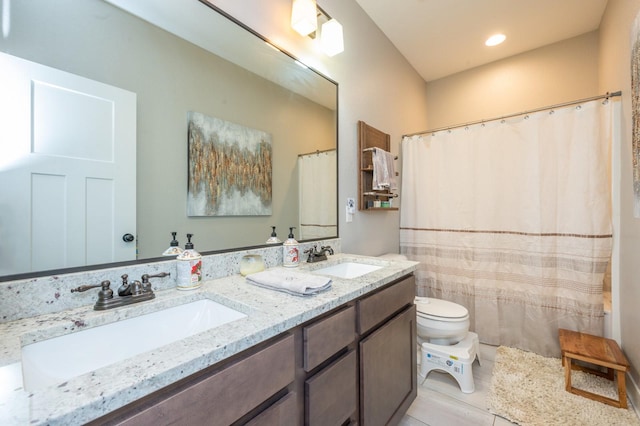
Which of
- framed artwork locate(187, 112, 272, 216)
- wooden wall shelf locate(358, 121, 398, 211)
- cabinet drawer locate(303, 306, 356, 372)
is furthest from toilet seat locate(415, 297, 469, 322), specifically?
framed artwork locate(187, 112, 272, 216)

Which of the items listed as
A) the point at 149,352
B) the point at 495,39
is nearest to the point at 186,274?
the point at 149,352

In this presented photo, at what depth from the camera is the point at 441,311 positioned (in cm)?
186

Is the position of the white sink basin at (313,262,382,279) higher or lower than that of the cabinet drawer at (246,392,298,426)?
higher

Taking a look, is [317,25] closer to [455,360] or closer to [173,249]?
[173,249]

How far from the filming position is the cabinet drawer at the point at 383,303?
1.08m

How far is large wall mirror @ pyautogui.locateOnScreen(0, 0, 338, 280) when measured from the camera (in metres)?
0.76

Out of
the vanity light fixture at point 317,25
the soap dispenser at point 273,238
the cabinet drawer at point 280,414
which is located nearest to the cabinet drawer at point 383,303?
the cabinet drawer at point 280,414

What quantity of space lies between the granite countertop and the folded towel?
0.02 m

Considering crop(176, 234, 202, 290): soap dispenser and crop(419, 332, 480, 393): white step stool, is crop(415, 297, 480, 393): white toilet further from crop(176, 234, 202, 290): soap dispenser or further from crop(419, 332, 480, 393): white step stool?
crop(176, 234, 202, 290): soap dispenser

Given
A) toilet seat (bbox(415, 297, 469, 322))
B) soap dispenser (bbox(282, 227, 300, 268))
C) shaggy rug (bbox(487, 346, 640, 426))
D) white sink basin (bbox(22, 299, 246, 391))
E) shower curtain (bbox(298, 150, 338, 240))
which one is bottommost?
shaggy rug (bbox(487, 346, 640, 426))

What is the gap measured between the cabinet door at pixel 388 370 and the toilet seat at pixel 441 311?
1.24 feet

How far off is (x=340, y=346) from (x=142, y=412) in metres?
0.63

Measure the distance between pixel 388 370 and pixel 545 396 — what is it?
3.73ft

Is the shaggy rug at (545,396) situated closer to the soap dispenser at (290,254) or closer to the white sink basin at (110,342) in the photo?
the soap dispenser at (290,254)
